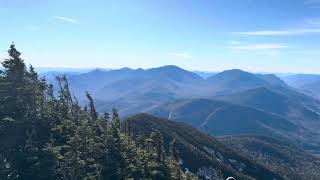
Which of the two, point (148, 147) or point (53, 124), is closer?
point (53, 124)

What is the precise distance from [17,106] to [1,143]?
494 inches

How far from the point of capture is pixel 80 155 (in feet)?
290

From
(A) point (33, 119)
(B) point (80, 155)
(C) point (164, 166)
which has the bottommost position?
(C) point (164, 166)

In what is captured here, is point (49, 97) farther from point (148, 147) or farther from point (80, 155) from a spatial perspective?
point (80, 155)

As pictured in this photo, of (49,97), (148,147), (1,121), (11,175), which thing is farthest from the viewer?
(49,97)

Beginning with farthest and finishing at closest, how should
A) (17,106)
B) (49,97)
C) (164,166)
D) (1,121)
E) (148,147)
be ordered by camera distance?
(49,97)
(148,147)
(164,166)
(17,106)
(1,121)

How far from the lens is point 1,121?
280 ft

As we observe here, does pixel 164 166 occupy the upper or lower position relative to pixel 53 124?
lower

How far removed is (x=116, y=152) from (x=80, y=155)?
9.97 meters

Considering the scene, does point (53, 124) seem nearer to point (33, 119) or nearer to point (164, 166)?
point (33, 119)

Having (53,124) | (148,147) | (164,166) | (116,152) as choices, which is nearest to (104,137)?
(116,152)

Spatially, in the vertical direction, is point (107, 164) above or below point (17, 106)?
below

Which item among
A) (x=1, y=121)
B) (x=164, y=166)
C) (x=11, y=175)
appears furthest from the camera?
(x=164, y=166)

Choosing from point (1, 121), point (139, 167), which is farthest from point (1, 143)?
point (139, 167)
